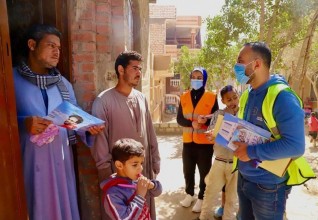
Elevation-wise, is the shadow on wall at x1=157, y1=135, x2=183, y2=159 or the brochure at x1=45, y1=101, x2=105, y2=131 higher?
the brochure at x1=45, y1=101, x2=105, y2=131

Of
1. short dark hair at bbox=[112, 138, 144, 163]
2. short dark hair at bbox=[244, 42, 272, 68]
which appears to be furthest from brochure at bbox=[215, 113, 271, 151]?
short dark hair at bbox=[112, 138, 144, 163]

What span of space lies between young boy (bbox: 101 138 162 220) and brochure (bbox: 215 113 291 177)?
2.18 feet

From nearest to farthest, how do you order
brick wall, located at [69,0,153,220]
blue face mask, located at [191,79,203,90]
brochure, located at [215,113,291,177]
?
brochure, located at [215,113,291,177], brick wall, located at [69,0,153,220], blue face mask, located at [191,79,203,90]

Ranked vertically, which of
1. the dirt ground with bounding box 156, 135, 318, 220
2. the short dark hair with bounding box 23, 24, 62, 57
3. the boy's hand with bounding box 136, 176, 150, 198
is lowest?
the dirt ground with bounding box 156, 135, 318, 220

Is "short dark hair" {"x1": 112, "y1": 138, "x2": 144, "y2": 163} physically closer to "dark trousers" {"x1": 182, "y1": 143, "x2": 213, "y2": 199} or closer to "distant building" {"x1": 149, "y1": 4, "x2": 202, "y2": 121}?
"dark trousers" {"x1": 182, "y1": 143, "x2": 213, "y2": 199}

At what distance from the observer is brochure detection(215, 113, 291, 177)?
1952 millimetres

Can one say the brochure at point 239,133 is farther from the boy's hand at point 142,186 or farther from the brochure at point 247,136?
the boy's hand at point 142,186

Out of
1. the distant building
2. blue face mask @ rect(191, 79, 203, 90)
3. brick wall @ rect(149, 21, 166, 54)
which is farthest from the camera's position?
the distant building

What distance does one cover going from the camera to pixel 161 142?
893 centimetres

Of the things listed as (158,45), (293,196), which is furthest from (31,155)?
(158,45)

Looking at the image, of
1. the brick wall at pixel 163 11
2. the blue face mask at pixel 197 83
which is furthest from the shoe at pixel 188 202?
the brick wall at pixel 163 11

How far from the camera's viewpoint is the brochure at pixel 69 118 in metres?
1.84

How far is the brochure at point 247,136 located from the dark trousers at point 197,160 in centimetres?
154

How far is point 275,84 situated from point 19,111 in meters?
1.85
